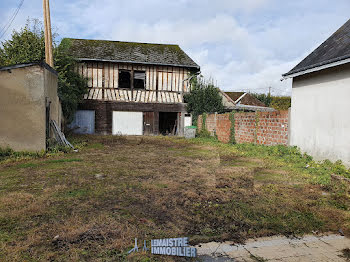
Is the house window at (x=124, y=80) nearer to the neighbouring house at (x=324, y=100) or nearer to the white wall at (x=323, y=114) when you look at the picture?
the neighbouring house at (x=324, y=100)

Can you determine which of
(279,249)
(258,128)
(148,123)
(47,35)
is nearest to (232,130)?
(258,128)

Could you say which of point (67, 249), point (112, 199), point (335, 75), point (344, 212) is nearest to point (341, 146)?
point (335, 75)

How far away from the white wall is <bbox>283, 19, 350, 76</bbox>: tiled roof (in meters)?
0.32

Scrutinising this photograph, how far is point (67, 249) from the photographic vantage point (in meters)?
2.48

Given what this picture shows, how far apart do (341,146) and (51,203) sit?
22.2 ft

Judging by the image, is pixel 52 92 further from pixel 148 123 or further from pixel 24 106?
pixel 148 123

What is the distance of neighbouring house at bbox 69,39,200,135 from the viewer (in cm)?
1691

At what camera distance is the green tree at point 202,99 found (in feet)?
58.9

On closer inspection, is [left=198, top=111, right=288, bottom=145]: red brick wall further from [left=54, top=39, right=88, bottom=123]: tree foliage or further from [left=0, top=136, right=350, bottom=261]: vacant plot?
[left=54, top=39, right=88, bottom=123]: tree foliage

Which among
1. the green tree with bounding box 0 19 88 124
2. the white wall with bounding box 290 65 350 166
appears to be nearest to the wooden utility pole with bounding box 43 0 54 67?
the green tree with bounding box 0 19 88 124

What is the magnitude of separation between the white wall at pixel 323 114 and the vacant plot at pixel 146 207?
0.83m

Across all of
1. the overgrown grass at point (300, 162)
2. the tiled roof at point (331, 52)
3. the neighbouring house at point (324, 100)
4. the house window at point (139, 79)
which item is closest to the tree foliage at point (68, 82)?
the house window at point (139, 79)

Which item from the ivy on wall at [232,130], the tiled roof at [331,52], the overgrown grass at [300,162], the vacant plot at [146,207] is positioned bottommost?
the vacant plot at [146,207]

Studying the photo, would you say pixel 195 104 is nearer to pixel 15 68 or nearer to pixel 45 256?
pixel 15 68
